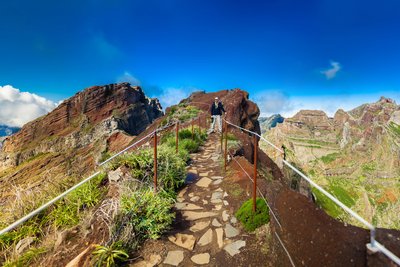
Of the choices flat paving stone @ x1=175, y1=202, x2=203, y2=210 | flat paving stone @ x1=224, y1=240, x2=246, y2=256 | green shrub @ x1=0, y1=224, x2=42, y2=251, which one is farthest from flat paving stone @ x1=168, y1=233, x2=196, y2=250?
green shrub @ x1=0, y1=224, x2=42, y2=251

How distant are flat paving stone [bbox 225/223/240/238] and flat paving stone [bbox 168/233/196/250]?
2.16ft

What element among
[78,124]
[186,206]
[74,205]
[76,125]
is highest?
[78,124]

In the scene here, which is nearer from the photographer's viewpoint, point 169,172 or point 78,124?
point 169,172

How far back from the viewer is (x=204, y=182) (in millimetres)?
7602

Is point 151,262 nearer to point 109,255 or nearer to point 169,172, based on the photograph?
point 109,255

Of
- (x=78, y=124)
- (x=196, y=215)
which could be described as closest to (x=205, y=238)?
(x=196, y=215)

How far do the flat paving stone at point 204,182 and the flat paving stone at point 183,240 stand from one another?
9.10 feet

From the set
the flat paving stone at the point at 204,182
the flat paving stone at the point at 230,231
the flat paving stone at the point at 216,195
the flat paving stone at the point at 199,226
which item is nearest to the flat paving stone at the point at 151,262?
the flat paving stone at the point at 199,226

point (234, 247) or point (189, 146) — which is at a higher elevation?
point (189, 146)

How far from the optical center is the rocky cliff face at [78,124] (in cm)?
6844

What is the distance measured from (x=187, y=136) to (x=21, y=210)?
9.08 m

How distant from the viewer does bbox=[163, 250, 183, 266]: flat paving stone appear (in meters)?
3.87

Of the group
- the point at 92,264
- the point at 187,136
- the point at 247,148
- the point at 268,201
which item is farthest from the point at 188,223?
the point at 187,136

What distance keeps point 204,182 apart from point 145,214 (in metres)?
3.21
